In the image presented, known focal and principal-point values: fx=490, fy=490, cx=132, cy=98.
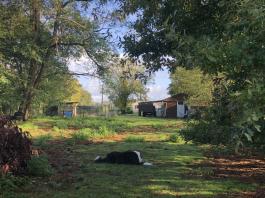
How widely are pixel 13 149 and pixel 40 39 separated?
60.1 ft

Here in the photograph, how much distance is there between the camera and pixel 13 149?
977 centimetres

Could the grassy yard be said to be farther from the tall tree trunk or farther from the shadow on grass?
the tall tree trunk

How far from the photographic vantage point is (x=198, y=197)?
8.70m

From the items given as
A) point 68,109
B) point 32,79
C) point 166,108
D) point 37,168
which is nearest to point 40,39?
point 32,79

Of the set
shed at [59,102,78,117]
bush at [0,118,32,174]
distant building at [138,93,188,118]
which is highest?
distant building at [138,93,188,118]

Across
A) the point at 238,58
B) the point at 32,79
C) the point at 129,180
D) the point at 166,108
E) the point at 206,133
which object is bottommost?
the point at 129,180

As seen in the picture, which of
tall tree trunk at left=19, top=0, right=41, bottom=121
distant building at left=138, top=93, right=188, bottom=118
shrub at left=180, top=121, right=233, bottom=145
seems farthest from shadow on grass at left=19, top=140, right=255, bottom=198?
distant building at left=138, top=93, right=188, bottom=118

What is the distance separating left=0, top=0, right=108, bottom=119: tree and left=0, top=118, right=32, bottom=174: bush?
12.6 metres

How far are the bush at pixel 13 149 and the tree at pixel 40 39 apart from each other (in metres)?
12.6

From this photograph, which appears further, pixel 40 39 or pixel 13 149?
pixel 40 39

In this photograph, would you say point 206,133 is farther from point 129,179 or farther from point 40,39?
point 40,39

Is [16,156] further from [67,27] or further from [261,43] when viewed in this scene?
[67,27]

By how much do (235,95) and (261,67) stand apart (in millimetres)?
402

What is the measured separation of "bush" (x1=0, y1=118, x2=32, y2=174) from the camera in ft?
31.1
